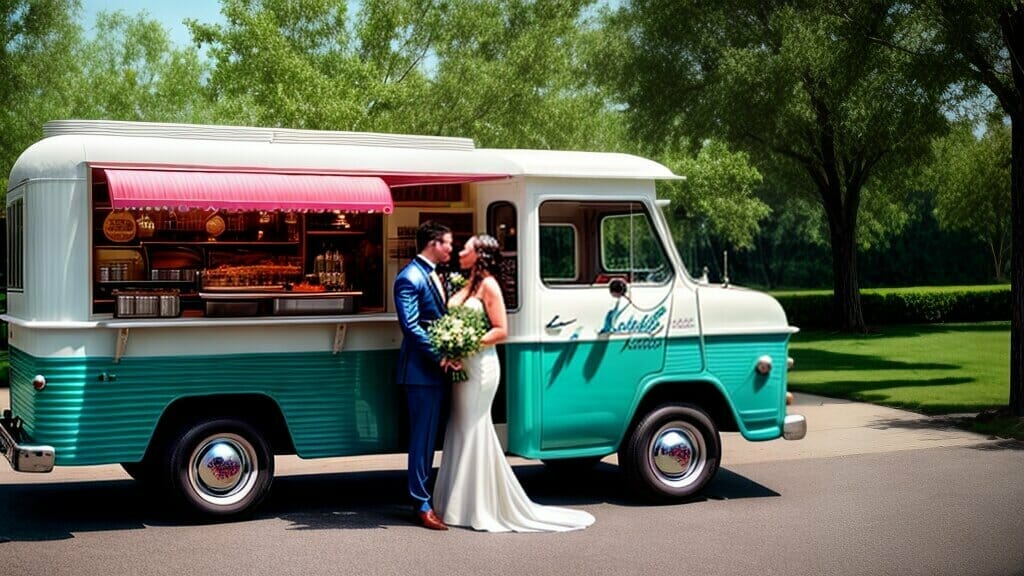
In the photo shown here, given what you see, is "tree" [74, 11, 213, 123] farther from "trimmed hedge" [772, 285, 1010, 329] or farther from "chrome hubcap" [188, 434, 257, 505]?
"chrome hubcap" [188, 434, 257, 505]

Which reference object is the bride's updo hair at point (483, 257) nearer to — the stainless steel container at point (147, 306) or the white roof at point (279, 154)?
the white roof at point (279, 154)

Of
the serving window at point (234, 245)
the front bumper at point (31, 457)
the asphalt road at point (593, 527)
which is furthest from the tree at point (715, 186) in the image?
the front bumper at point (31, 457)

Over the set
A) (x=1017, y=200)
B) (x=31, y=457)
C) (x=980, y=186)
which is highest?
(x=980, y=186)

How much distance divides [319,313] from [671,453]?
2.78 metres

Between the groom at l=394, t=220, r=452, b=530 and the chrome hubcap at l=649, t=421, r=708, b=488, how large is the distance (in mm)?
1739

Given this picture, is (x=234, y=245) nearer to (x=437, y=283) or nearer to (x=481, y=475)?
(x=437, y=283)

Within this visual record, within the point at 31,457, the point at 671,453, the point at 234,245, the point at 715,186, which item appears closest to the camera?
the point at 31,457

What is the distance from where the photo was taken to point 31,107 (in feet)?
101

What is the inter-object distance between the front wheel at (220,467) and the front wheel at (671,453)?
265 centimetres

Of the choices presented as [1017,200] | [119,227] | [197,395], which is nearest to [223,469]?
[197,395]

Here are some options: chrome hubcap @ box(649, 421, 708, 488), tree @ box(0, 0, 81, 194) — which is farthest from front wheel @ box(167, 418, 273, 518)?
tree @ box(0, 0, 81, 194)

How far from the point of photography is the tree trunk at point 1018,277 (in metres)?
13.2

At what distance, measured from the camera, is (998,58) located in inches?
534

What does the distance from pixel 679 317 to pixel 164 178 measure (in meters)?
3.82
